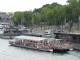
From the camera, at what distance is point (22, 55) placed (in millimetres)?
49906

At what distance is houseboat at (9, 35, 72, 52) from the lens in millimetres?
52250

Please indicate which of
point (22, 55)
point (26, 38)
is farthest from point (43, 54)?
point (26, 38)

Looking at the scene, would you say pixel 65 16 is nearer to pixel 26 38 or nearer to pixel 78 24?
pixel 78 24

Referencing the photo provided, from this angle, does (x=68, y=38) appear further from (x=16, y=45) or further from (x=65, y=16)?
(x=65, y=16)

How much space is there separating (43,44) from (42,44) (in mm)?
177

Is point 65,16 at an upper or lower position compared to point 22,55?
upper

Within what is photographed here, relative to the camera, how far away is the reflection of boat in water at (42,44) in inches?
2056

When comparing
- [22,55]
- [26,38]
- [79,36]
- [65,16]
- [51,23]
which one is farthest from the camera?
[51,23]

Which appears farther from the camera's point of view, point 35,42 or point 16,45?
point 16,45

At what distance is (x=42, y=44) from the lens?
56.2 meters

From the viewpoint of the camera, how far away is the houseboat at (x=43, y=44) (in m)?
52.2

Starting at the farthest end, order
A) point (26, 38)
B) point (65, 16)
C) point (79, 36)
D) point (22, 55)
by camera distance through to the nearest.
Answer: point (65, 16), point (26, 38), point (79, 36), point (22, 55)

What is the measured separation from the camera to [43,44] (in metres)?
56.3

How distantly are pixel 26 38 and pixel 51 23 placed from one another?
3167 cm
